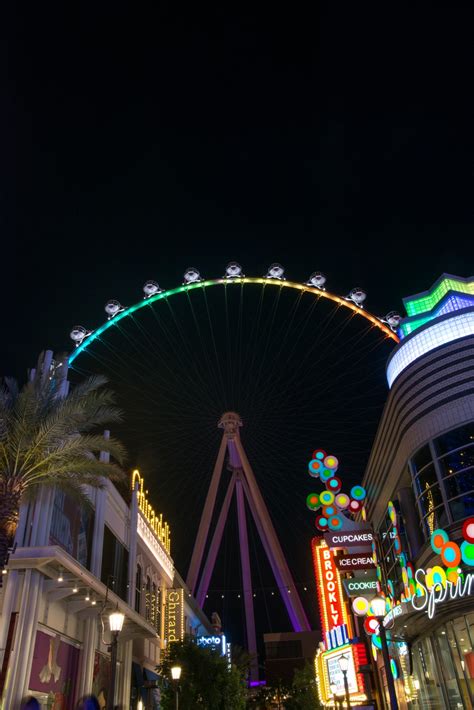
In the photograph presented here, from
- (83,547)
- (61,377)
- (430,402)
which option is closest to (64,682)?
(83,547)

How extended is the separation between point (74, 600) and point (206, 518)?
70.2 ft

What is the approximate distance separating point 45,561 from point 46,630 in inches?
125

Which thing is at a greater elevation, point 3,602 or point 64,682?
point 3,602

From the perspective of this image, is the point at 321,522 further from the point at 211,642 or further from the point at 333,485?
the point at 211,642

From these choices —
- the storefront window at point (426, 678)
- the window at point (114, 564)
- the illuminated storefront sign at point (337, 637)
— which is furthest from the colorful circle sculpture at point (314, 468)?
the window at point (114, 564)

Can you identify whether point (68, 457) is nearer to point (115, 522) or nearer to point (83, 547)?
point (83, 547)

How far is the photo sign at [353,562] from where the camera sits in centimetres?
2841

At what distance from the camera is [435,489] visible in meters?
20.3

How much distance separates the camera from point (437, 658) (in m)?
22.1

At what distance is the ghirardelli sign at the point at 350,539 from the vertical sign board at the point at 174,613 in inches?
684

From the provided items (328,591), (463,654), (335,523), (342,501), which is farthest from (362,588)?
(328,591)

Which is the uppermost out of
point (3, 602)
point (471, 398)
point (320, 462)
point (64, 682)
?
point (320, 462)

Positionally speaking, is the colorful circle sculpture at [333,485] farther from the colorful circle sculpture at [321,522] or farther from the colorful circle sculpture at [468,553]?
the colorful circle sculpture at [468,553]

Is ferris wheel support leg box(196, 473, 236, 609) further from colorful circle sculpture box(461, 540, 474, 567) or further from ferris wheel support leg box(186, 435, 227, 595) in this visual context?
colorful circle sculpture box(461, 540, 474, 567)
